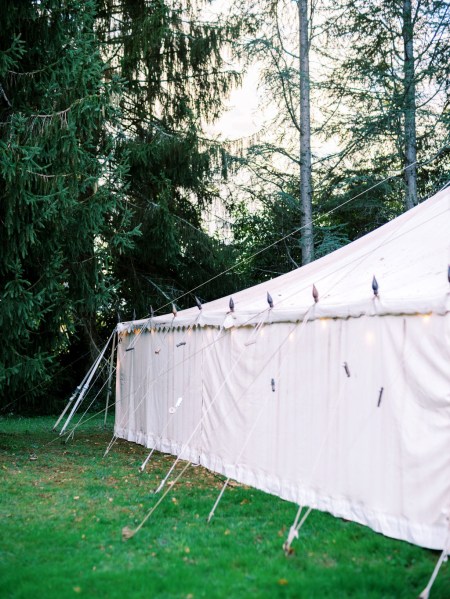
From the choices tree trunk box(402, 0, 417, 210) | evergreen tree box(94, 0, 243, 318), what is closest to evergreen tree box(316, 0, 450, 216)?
tree trunk box(402, 0, 417, 210)

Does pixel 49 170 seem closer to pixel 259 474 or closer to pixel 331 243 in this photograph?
pixel 259 474

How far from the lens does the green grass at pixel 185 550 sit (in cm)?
404

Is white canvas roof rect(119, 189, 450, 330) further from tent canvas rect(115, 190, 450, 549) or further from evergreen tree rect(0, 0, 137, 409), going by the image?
evergreen tree rect(0, 0, 137, 409)

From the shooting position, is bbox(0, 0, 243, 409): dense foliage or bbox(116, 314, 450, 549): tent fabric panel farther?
bbox(0, 0, 243, 409): dense foliage

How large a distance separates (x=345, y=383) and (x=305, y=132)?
9581 millimetres

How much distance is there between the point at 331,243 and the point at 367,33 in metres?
Result: 4.27

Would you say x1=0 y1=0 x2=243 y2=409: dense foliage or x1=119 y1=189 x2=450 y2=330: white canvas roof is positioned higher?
x1=0 y1=0 x2=243 y2=409: dense foliage

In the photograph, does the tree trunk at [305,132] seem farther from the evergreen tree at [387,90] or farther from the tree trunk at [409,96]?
the tree trunk at [409,96]

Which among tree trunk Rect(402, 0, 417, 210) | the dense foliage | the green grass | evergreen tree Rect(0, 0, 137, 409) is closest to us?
the green grass

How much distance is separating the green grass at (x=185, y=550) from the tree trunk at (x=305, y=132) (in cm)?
798

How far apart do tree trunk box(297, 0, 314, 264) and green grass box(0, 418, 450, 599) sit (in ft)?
26.2

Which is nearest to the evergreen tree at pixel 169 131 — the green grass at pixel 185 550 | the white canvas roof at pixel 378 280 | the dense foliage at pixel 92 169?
the dense foliage at pixel 92 169

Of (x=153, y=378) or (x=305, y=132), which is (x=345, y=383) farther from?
(x=305, y=132)

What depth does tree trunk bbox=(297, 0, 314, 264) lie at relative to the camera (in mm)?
14250
